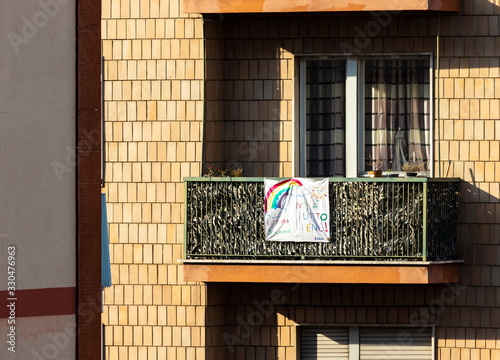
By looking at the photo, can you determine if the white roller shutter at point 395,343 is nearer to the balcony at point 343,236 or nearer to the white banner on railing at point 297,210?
the balcony at point 343,236

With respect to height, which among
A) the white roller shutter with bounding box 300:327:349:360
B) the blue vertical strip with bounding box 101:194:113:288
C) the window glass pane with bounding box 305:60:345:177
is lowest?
the white roller shutter with bounding box 300:327:349:360

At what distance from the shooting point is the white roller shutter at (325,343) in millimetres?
20312

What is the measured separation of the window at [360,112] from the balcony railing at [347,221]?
49.5 inches

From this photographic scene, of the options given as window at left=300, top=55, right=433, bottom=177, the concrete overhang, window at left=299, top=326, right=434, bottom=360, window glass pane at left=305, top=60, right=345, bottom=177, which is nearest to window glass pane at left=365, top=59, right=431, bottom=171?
window at left=300, top=55, right=433, bottom=177

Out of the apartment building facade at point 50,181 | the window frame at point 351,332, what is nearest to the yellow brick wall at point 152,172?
the window frame at point 351,332

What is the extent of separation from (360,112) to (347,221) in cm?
226

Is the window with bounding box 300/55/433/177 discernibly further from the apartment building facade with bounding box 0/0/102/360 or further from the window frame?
the apartment building facade with bounding box 0/0/102/360

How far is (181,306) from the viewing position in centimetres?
1981

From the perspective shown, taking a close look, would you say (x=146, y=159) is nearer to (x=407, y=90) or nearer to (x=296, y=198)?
(x=296, y=198)

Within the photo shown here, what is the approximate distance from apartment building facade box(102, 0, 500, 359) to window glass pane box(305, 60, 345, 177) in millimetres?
42

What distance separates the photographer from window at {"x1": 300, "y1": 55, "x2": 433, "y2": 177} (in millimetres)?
20359

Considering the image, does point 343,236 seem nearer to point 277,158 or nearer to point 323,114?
point 277,158

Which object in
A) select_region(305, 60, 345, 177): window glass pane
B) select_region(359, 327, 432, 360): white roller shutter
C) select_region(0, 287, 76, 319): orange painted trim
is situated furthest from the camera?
select_region(305, 60, 345, 177): window glass pane

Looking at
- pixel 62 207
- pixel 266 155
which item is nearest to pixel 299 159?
pixel 266 155
